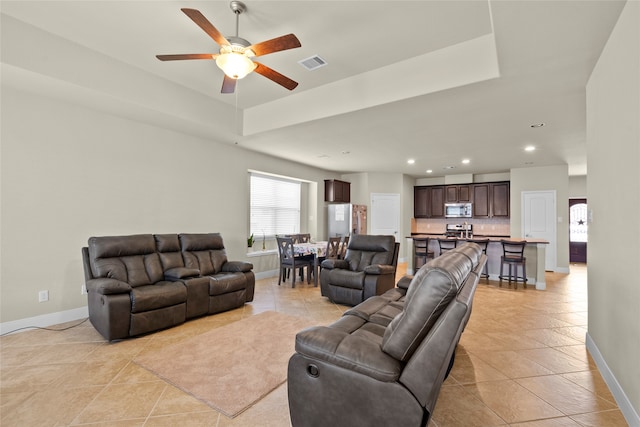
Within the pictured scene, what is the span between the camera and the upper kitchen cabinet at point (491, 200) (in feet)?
27.9

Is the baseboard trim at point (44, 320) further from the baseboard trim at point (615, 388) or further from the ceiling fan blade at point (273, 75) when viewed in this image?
the baseboard trim at point (615, 388)

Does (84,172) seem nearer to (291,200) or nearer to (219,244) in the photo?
(219,244)

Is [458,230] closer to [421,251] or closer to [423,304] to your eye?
[421,251]

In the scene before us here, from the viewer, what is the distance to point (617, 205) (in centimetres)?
216

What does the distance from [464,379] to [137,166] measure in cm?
470

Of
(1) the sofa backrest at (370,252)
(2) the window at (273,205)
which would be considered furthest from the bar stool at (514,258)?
(2) the window at (273,205)

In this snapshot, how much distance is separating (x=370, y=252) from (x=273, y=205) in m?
3.19

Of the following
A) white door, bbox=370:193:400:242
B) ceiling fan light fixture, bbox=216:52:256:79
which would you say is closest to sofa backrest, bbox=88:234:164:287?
ceiling fan light fixture, bbox=216:52:256:79

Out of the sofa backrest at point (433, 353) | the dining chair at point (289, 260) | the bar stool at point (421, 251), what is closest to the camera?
the sofa backrest at point (433, 353)

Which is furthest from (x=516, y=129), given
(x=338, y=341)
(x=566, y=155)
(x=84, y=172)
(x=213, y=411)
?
(x=84, y=172)

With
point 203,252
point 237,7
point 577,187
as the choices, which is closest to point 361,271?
point 203,252

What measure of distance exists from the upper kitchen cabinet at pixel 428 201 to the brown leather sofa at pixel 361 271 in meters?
5.56

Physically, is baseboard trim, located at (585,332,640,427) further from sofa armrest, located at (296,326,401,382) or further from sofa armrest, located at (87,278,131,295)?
sofa armrest, located at (87,278,131,295)

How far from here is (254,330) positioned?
11.3 feet
